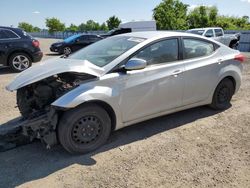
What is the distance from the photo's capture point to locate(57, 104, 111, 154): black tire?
3579 millimetres

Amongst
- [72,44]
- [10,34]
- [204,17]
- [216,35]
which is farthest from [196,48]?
[204,17]

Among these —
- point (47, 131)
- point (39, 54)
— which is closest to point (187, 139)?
point (47, 131)

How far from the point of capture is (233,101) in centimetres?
603

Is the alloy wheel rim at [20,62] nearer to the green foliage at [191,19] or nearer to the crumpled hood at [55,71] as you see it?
the crumpled hood at [55,71]

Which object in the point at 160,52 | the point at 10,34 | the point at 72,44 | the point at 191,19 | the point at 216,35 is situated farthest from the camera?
the point at 191,19

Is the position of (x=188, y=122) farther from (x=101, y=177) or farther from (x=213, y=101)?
(x=101, y=177)

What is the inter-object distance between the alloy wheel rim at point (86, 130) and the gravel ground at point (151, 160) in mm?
217

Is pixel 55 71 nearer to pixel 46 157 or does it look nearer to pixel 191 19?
pixel 46 157

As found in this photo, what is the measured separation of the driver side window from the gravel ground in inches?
45.3

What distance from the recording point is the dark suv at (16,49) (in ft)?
32.0

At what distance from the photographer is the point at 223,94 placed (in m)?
5.35

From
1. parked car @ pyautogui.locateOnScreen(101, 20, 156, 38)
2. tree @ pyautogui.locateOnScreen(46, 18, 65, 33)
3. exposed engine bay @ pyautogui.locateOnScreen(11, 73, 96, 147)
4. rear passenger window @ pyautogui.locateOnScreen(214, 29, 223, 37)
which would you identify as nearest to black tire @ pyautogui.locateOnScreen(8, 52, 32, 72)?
exposed engine bay @ pyautogui.locateOnScreen(11, 73, 96, 147)

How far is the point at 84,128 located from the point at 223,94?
2985 millimetres

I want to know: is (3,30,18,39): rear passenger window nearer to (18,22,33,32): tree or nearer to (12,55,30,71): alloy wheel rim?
(12,55,30,71): alloy wheel rim
